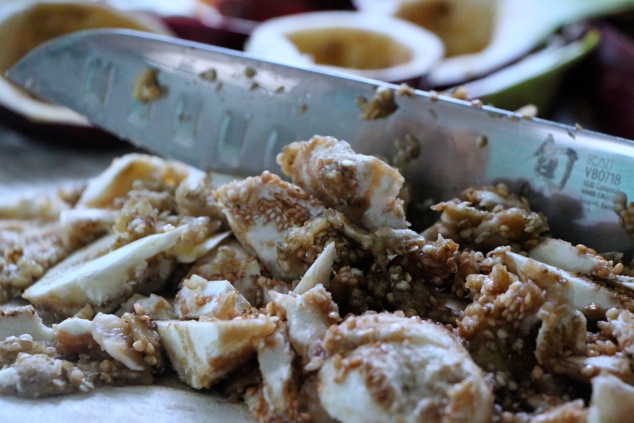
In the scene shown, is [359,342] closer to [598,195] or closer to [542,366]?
[542,366]

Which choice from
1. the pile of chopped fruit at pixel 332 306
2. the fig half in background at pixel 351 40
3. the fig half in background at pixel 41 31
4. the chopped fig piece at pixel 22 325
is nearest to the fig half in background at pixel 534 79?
the fig half in background at pixel 351 40

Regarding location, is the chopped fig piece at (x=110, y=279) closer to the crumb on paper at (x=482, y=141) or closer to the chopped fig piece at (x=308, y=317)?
the chopped fig piece at (x=308, y=317)

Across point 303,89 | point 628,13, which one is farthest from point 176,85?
point 628,13

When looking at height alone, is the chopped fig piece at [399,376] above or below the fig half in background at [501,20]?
below

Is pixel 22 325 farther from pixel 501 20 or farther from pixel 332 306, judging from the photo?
pixel 501 20

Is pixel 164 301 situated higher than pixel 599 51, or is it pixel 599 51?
pixel 599 51

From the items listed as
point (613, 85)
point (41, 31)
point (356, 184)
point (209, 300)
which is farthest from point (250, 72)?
point (613, 85)

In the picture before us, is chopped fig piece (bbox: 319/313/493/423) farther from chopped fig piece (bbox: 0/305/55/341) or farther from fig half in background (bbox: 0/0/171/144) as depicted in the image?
fig half in background (bbox: 0/0/171/144)
